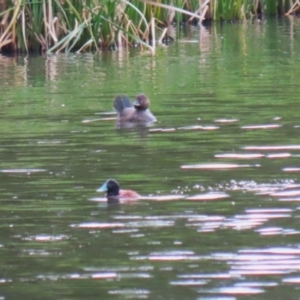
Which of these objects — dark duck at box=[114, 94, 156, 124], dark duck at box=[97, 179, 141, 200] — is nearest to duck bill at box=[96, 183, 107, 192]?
Answer: dark duck at box=[97, 179, 141, 200]

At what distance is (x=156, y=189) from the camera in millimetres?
8953

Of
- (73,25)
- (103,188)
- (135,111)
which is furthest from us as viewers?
(73,25)

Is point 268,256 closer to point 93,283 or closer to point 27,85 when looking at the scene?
point 93,283

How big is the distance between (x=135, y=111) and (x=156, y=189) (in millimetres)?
4630

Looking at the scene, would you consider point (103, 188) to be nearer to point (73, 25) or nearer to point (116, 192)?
point (116, 192)

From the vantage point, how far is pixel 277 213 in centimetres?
785

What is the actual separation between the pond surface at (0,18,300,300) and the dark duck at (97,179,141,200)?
9cm

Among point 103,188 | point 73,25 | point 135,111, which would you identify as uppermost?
point 73,25

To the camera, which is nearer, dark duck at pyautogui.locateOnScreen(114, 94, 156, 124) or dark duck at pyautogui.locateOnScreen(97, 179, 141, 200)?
dark duck at pyautogui.locateOnScreen(97, 179, 141, 200)

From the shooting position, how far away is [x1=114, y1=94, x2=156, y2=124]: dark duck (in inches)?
526

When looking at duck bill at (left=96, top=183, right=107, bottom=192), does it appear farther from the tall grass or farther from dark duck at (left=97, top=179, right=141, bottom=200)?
the tall grass

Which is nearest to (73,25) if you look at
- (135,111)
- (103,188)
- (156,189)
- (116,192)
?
(135,111)

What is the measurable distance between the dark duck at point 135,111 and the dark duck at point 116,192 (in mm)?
4613

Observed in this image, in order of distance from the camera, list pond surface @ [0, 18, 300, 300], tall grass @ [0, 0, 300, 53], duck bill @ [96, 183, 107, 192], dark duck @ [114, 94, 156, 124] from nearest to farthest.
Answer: pond surface @ [0, 18, 300, 300] < duck bill @ [96, 183, 107, 192] < dark duck @ [114, 94, 156, 124] < tall grass @ [0, 0, 300, 53]
